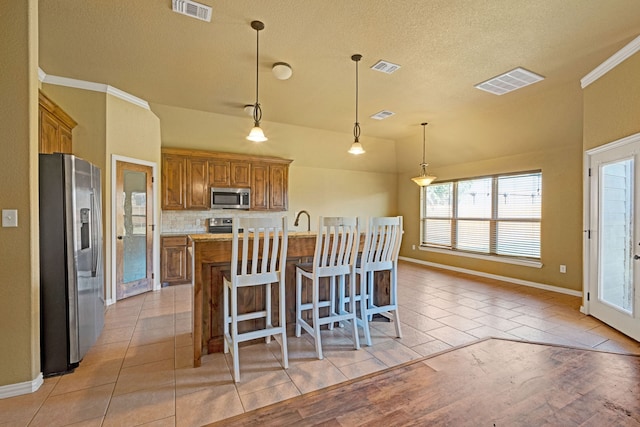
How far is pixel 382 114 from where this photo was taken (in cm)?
510

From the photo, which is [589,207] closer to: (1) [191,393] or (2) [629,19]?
(2) [629,19]

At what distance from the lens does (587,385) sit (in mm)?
2260

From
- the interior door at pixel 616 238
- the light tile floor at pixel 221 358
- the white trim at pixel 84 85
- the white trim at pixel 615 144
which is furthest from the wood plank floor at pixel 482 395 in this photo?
the white trim at pixel 84 85

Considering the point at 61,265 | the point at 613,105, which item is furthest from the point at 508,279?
the point at 61,265

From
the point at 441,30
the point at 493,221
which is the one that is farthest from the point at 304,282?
the point at 493,221

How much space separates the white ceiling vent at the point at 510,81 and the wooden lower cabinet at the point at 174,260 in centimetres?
516

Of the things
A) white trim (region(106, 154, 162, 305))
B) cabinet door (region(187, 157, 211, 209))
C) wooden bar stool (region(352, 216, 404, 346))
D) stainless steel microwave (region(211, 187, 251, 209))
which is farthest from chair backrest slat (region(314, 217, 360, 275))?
cabinet door (region(187, 157, 211, 209))

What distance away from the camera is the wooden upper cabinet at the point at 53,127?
10.1 ft

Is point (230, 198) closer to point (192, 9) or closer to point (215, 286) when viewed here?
point (215, 286)

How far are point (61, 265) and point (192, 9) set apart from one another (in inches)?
93.4

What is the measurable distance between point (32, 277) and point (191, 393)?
4.71ft

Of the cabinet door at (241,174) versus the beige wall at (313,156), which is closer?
the beige wall at (313,156)

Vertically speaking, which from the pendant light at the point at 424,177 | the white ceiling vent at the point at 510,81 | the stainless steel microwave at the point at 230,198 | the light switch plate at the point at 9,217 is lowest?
the light switch plate at the point at 9,217

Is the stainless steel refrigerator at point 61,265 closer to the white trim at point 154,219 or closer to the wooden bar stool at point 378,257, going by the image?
the white trim at point 154,219
